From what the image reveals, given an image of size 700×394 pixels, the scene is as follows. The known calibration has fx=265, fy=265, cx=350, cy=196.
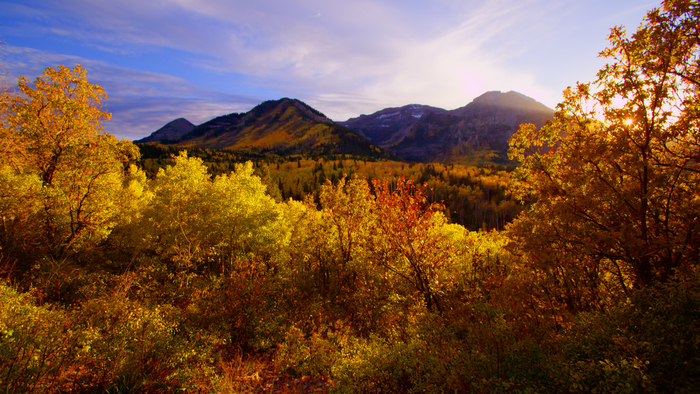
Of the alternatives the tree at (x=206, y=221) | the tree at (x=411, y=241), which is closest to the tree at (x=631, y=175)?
the tree at (x=411, y=241)

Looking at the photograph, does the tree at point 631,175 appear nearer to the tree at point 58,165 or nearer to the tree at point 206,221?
the tree at point 206,221

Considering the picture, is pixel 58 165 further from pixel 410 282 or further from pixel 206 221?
pixel 410 282

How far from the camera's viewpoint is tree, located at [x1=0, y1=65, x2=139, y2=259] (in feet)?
51.0

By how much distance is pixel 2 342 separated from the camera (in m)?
7.90

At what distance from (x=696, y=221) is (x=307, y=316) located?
17.5 meters

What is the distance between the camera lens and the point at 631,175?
8.23 meters

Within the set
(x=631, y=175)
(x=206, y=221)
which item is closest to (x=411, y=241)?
(x=631, y=175)

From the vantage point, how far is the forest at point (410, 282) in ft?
23.0

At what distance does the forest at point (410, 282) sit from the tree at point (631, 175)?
0.21 ft

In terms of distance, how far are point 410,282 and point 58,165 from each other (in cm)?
2307

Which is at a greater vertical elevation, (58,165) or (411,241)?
(58,165)

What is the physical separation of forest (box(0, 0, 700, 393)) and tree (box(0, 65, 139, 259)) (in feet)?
0.35

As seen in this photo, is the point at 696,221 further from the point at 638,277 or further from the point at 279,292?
the point at 279,292

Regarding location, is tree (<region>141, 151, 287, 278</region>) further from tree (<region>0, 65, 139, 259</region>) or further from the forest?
tree (<region>0, 65, 139, 259</region>)
